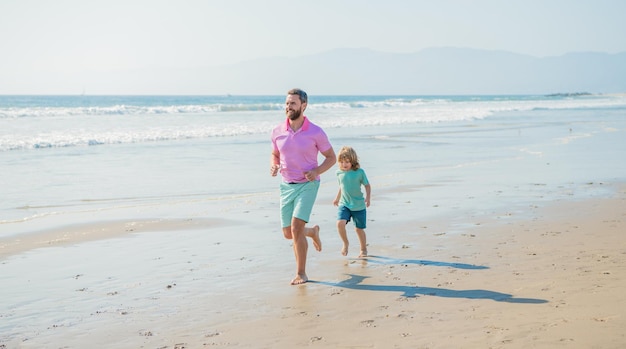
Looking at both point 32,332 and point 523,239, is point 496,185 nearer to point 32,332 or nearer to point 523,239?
point 523,239

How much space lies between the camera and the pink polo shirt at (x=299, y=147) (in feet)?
20.5

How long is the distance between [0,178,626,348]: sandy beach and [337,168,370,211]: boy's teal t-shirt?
531 millimetres

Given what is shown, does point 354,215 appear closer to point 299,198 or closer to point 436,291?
point 299,198

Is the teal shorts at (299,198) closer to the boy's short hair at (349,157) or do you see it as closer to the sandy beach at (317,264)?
the sandy beach at (317,264)

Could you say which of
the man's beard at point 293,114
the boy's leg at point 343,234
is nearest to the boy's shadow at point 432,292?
the boy's leg at point 343,234

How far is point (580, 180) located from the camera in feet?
43.3

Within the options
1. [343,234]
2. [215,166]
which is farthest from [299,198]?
[215,166]

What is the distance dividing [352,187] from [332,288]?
168 centimetres

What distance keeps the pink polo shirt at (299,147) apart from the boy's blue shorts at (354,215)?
1.38m

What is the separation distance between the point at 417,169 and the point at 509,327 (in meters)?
11.1

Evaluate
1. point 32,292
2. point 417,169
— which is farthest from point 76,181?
point 32,292

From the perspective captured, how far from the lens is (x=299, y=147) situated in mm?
6250

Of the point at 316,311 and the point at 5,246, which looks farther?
the point at 5,246

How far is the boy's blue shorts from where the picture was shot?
7.59 metres
